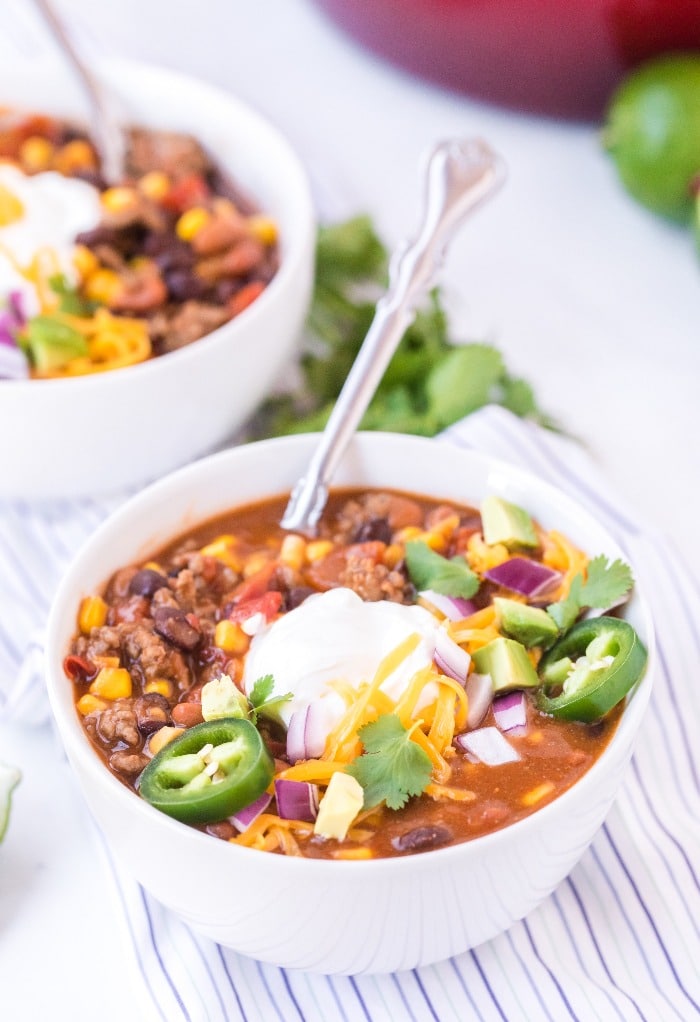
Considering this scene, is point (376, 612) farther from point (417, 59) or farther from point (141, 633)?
point (417, 59)

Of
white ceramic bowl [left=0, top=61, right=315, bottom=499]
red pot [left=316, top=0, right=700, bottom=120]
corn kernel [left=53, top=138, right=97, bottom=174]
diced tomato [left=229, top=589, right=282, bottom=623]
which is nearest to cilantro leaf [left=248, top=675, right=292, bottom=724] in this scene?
diced tomato [left=229, top=589, right=282, bottom=623]

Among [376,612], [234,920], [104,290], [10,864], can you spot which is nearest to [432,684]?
[376,612]

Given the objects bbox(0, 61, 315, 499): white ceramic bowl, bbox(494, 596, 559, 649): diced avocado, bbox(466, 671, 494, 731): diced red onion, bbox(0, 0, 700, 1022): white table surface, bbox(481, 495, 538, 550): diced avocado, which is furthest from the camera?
bbox(0, 61, 315, 499): white ceramic bowl

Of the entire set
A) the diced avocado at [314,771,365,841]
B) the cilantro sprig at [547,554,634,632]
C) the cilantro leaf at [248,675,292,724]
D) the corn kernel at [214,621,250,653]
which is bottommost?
the corn kernel at [214,621,250,653]

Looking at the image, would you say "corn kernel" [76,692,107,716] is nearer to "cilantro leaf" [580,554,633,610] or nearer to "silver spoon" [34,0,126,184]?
"cilantro leaf" [580,554,633,610]

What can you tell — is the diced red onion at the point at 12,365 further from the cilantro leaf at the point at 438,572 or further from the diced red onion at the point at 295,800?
the diced red onion at the point at 295,800

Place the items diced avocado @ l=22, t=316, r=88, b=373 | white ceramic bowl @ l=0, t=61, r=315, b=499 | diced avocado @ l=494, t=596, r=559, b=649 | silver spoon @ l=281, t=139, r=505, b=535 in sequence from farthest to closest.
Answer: diced avocado @ l=22, t=316, r=88, b=373
white ceramic bowl @ l=0, t=61, r=315, b=499
silver spoon @ l=281, t=139, r=505, b=535
diced avocado @ l=494, t=596, r=559, b=649

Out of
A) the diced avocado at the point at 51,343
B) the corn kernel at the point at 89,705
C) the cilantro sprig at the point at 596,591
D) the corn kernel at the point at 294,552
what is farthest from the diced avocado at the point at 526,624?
the diced avocado at the point at 51,343

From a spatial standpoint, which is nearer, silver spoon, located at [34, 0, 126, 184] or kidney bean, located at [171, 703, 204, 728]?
kidney bean, located at [171, 703, 204, 728]

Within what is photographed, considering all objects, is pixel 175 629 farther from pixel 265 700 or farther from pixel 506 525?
pixel 506 525
